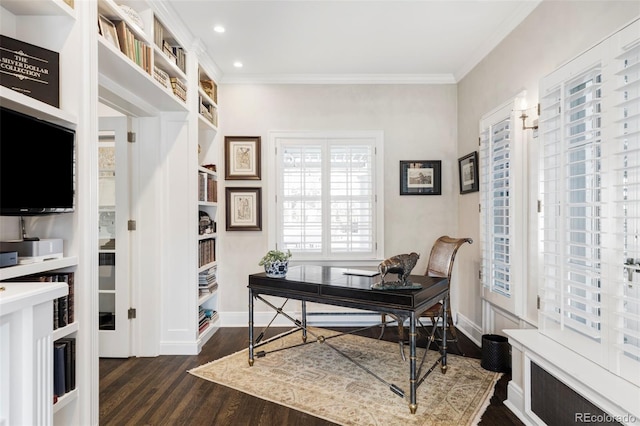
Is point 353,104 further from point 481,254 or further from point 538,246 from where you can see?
point 538,246

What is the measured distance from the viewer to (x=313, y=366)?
3086mm

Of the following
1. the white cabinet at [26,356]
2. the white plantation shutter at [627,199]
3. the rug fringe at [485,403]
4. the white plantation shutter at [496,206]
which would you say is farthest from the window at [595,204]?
the white cabinet at [26,356]

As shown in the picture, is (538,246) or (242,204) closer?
(538,246)

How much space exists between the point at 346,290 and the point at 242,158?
2.39 metres

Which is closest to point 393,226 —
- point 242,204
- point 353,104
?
point 353,104

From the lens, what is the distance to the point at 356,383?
277 cm

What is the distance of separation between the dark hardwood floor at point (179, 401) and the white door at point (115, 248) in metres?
0.21

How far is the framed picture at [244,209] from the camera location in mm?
4273

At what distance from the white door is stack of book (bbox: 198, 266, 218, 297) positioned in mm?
699

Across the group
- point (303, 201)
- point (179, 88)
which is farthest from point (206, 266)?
point (179, 88)

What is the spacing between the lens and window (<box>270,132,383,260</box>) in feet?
14.0

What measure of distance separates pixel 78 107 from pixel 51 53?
0.27 meters

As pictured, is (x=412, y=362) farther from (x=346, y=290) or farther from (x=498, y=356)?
(x=498, y=356)

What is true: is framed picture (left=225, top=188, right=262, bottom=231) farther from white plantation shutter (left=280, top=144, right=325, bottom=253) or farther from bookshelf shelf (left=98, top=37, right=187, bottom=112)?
bookshelf shelf (left=98, top=37, right=187, bottom=112)
